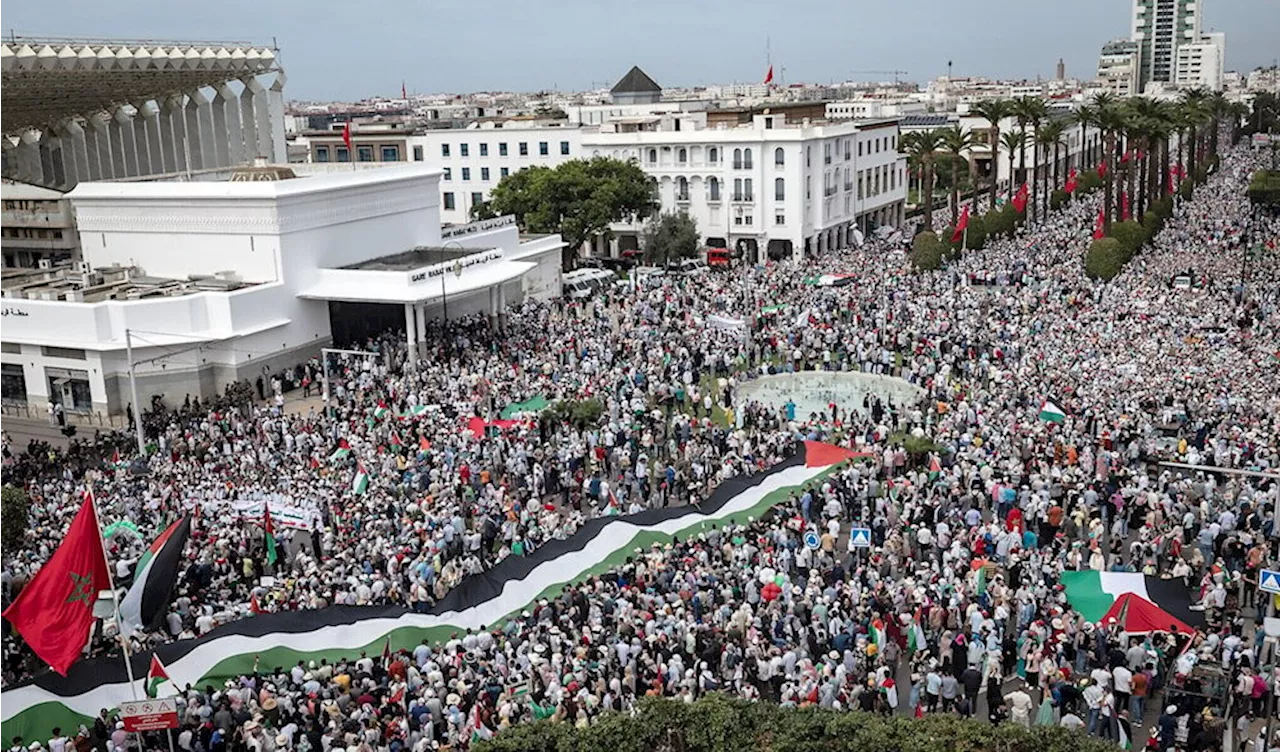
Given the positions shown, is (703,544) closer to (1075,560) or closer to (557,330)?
(1075,560)

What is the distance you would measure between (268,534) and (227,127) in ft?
142

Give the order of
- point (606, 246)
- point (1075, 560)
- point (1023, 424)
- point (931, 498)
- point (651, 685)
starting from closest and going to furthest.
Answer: point (651, 685)
point (1075, 560)
point (931, 498)
point (1023, 424)
point (606, 246)

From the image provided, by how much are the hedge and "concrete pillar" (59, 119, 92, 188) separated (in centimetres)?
5165

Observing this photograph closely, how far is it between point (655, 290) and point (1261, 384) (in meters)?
25.6

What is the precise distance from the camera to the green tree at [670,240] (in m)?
66.6

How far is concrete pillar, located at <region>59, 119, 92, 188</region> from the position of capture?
5794 centimetres

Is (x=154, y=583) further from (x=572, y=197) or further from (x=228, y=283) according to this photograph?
(x=572, y=197)

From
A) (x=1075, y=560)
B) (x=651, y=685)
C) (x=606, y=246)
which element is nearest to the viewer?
(x=651, y=685)

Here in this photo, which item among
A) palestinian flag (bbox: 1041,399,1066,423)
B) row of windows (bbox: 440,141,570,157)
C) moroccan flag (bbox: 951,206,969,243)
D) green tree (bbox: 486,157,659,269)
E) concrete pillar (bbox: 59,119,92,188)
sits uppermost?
concrete pillar (bbox: 59,119,92,188)

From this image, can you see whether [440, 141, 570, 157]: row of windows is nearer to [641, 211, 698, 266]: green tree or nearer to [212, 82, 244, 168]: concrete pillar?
[641, 211, 698, 266]: green tree

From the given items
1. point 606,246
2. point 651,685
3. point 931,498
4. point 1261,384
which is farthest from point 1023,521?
point 606,246

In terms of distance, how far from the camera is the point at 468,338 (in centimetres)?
4447

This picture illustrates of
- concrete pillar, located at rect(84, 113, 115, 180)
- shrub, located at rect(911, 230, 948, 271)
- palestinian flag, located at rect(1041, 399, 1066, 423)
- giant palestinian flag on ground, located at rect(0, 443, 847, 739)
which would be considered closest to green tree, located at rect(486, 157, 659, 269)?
shrub, located at rect(911, 230, 948, 271)

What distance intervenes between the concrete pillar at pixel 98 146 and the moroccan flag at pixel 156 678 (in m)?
47.3
